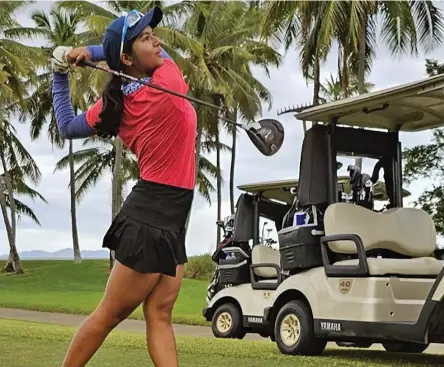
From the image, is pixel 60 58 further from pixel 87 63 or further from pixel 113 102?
pixel 113 102

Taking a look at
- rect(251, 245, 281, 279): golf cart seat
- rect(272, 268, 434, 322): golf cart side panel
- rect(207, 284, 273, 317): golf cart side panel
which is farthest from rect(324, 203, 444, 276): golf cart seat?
rect(251, 245, 281, 279): golf cart seat

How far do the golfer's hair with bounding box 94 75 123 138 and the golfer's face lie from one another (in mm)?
116

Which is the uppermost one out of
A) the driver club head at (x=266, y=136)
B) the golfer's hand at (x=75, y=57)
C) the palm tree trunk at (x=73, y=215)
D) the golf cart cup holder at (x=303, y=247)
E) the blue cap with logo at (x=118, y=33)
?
the palm tree trunk at (x=73, y=215)

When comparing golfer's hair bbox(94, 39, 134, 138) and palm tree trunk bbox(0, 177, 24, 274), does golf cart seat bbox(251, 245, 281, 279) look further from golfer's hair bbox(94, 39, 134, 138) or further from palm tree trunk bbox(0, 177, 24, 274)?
palm tree trunk bbox(0, 177, 24, 274)

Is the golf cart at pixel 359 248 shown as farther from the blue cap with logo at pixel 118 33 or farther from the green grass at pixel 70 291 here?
the green grass at pixel 70 291

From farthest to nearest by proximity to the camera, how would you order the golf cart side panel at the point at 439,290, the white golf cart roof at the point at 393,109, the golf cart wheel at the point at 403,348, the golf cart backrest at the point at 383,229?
the golf cart wheel at the point at 403,348
the golf cart backrest at the point at 383,229
the white golf cart roof at the point at 393,109
the golf cart side panel at the point at 439,290

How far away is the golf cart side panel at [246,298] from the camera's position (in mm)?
9953

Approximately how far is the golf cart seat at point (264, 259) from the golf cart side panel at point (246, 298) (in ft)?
0.74

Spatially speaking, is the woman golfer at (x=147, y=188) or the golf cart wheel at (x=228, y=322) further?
the golf cart wheel at (x=228, y=322)

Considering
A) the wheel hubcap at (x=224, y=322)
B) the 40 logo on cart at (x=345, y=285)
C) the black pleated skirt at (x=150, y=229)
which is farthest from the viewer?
the wheel hubcap at (x=224, y=322)

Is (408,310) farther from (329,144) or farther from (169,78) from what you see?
(169,78)

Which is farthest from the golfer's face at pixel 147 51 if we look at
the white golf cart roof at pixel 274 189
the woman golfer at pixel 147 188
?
the white golf cart roof at pixel 274 189

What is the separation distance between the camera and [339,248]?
7594 millimetres

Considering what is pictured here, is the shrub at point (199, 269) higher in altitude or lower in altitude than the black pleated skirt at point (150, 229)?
higher
